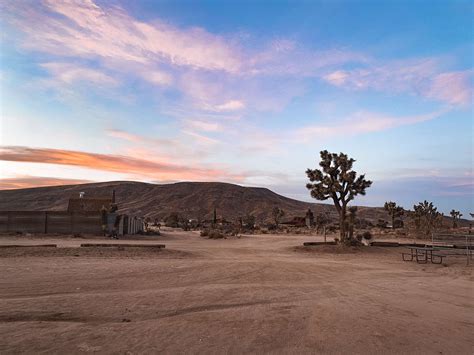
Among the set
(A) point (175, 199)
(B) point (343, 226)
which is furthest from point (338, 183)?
(A) point (175, 199)

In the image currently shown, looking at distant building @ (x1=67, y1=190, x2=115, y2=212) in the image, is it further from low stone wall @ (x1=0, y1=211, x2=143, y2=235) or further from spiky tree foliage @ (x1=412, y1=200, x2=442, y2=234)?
spiky tree foliage @ (x1=412, y1=200, x2=442, y2=234)

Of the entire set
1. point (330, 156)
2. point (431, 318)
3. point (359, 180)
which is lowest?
point (431, 318)

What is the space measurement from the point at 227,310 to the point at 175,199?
124 metres

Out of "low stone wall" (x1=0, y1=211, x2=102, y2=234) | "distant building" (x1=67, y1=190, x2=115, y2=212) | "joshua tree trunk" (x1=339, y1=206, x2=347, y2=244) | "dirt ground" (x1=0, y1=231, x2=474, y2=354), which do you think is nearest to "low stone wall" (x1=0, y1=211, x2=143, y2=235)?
"low stone wall" (x1=0, y1=211, x2=102, y2=234)

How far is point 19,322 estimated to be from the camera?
7480 mm

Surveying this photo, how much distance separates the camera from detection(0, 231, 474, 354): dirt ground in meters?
6.71

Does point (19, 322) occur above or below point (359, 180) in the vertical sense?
below

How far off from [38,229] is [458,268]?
34.1 meters

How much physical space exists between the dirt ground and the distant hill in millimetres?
96332

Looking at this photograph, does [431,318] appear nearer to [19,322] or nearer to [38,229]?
[19,322]

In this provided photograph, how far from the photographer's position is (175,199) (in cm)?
13100

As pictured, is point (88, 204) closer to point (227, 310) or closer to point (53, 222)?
point (53, 222)

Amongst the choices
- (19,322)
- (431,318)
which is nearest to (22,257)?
(19,322)

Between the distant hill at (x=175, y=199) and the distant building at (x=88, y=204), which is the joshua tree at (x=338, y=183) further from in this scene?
the distant hill at (x=175, y=199)
